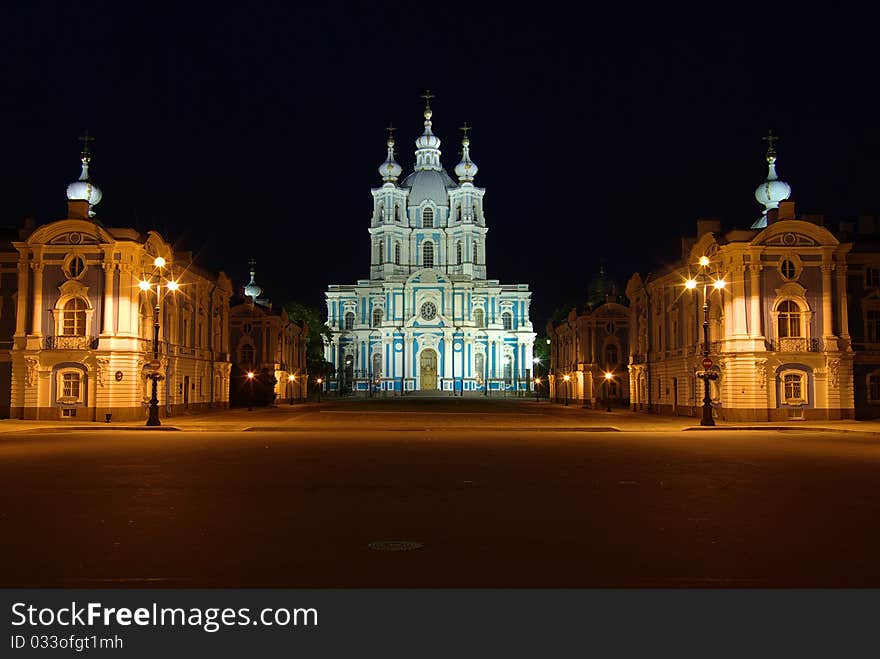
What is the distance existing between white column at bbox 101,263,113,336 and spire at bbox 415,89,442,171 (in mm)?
98700

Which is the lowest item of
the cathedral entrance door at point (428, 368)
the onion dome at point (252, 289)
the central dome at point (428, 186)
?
the cathedral entrance door at point (428, 368)

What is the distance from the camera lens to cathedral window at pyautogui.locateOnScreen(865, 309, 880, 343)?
152 feet

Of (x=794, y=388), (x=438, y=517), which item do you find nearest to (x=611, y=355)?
(x=794, y=388)

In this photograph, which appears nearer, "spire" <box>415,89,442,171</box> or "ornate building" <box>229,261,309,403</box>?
"ornate building" <box>229,261,309,403</box>

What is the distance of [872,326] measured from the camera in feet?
152

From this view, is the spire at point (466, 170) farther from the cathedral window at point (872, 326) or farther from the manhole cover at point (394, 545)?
the manhole cover at point (394, 545)

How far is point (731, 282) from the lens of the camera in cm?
4403

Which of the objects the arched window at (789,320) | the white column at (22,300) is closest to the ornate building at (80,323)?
the white column at (22,300)

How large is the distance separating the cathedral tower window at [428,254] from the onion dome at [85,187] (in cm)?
7615

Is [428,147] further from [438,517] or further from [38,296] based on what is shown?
[438,517]

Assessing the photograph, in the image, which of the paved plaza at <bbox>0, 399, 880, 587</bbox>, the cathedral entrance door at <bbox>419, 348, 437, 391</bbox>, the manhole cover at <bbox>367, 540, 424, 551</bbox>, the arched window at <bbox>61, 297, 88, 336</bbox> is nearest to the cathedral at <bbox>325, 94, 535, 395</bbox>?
the cathedral entrance door at <bbox>419, 348, 437, 391</bbox>

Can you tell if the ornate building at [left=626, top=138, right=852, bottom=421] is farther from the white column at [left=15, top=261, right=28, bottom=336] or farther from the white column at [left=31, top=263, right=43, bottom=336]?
the white column at [left=15, top=261, right=28, bottom=336]

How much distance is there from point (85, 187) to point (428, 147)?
86.5 metres

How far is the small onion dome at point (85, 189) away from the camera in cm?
5828
